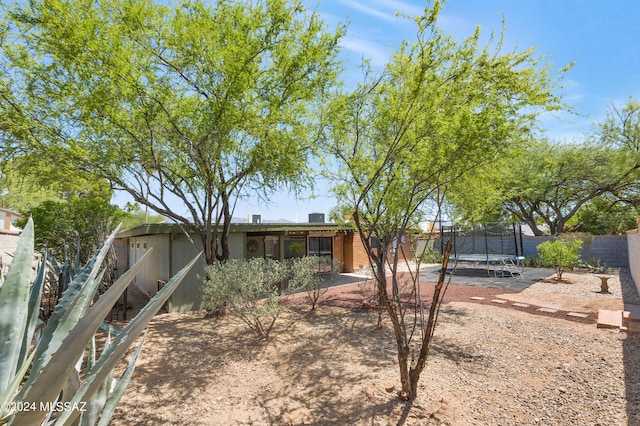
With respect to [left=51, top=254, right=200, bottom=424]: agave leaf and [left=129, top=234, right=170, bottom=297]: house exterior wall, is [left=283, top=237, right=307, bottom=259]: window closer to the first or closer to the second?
[left=129, top=234, right=170, bottom=297]: house exterior wall

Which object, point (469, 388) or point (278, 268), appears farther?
point (278, 268)

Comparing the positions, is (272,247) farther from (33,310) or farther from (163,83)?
(33,310)

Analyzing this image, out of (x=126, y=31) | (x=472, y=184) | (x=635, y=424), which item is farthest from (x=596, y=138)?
(x=126, y=31)

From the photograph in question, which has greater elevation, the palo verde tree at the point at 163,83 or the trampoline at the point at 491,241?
the palo verde tree at the point at 163,83

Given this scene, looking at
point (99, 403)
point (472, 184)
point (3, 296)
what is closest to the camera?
point (3, 296)

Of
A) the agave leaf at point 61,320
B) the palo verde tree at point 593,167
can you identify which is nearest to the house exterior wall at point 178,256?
the agave leaf at point 61,320

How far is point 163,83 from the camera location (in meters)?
5.92

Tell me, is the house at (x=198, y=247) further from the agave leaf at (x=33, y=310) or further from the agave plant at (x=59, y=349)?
the agave plant at (x=59, y=349)

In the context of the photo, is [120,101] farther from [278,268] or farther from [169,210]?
[278,268]

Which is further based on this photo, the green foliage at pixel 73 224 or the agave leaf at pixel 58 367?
the green foliage at pixel 73 224

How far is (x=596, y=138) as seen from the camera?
1745 cm

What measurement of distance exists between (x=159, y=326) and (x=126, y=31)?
600 centimetres

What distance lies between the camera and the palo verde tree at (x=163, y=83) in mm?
5270

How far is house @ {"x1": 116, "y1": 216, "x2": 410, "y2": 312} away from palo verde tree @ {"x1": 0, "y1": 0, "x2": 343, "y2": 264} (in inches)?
83.7
